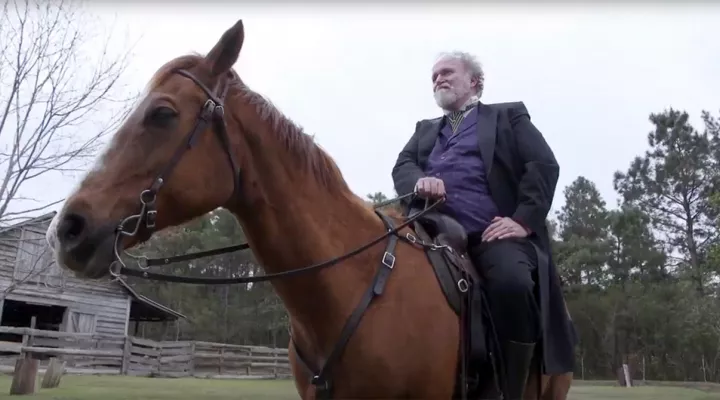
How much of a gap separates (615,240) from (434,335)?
49.6 m

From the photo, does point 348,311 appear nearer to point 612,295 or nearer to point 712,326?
point 712,326

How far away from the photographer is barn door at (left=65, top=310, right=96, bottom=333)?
1175 inches

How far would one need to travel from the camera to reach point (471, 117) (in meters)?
4.10

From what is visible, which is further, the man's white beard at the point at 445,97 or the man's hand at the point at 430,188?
the man's white beard at the point at 445,97

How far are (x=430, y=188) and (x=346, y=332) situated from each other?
113 cm

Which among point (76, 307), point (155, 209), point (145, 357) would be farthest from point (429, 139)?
point (76, 307)

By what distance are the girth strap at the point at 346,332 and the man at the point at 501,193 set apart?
62cm

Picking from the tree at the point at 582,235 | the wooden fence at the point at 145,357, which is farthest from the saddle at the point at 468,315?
the tree at the point at 582,235

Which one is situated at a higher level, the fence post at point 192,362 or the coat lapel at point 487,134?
the coat lapel at point 487,134

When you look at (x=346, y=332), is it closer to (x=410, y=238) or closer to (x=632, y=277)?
(x=410, y=238)

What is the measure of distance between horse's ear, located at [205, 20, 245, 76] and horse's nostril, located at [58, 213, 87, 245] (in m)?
0.94

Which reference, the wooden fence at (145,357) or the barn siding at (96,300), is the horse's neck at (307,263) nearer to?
the wooden fence at (145,357)

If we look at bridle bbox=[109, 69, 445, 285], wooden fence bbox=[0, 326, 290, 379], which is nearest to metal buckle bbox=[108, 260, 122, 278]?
bridle bbox=[109, 69, 445, 285]

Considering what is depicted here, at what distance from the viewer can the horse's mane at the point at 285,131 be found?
3068 millimetres
